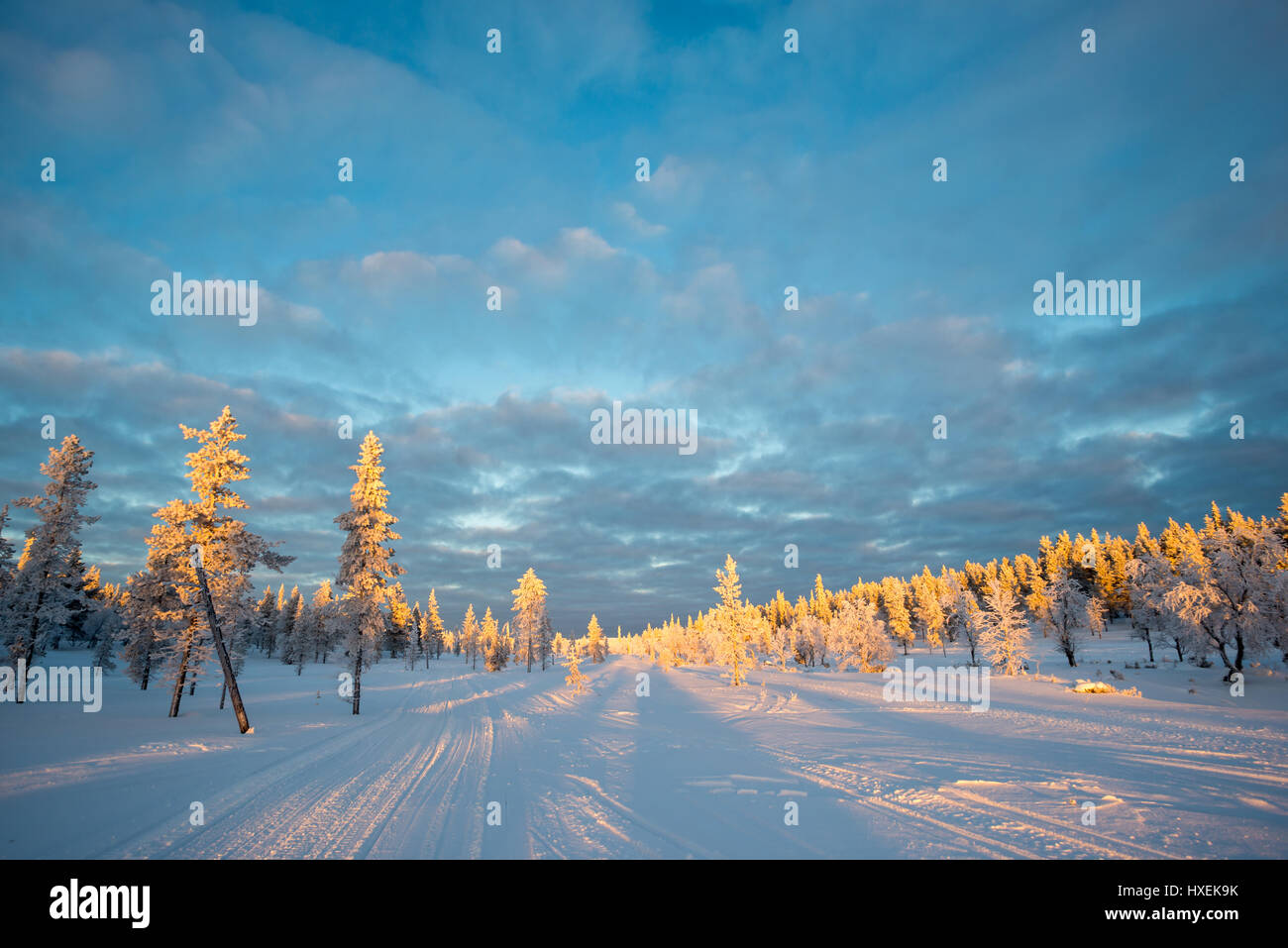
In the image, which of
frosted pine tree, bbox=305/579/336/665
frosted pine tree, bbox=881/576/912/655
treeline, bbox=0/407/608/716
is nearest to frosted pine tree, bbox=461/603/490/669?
frosted pine tree, bbox=305/579/336/665

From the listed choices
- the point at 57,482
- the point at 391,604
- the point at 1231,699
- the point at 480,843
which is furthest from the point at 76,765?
the point at 1231,699

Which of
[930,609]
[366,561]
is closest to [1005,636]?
[930,609]

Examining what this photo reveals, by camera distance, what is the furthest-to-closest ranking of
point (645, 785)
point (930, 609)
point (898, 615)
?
point (898, 615)
point (930, 609)
point (645, 785)

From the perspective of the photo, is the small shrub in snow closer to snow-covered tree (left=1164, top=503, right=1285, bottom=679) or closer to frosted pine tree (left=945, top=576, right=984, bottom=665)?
snow-covered tree (left=1164, top=503, right=1285, bottom=679)

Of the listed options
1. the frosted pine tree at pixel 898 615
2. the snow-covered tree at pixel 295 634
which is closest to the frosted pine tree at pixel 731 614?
the frosted pine tree at pixel 898 615

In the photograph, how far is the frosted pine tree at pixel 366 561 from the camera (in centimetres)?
3056

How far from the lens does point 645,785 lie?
41.4 ft

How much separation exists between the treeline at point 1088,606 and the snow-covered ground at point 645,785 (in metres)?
17.5

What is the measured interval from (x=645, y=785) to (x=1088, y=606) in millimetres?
82588

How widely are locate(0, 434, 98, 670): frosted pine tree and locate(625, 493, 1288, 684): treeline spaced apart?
49348 millimetres

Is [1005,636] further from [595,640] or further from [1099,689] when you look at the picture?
[595,640]

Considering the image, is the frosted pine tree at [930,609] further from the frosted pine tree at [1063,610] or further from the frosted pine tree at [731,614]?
the frosted pine tree at [731,614]
